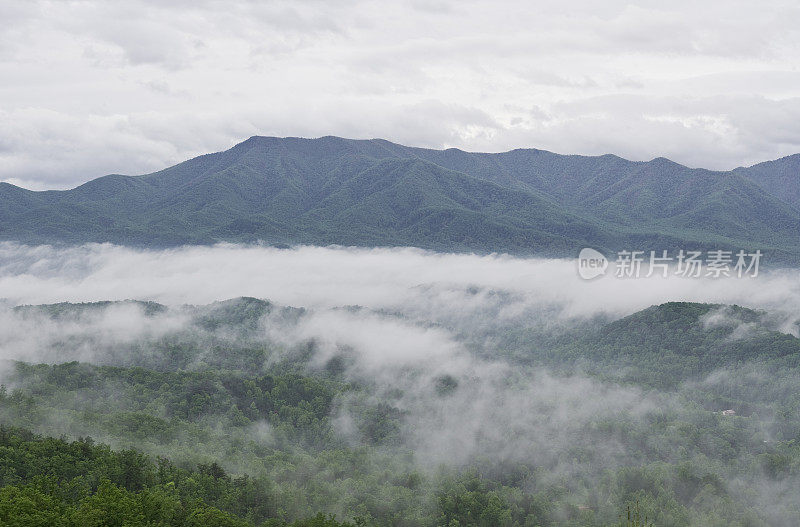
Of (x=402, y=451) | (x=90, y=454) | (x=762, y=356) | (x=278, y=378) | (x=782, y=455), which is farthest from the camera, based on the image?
(x=762, y=356)

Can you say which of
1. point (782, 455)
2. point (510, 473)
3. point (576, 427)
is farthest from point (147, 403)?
point (782, 455)

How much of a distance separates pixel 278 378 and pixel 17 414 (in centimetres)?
5913

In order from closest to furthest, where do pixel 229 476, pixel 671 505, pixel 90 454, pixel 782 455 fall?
1. pixel 90 454
2. pixel 229 476
3. pixel 671 505
4. pixel 782 455

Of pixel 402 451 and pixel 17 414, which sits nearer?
pixel 17 414

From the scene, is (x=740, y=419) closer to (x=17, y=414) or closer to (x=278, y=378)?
(x=278, y=378)

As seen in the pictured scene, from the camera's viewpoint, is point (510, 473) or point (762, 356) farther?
point (762, 356)

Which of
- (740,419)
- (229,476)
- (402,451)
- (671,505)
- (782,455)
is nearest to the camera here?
(229,476)

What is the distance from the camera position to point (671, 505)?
10094 centimetres

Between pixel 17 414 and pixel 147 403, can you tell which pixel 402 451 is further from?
pixel 17 414

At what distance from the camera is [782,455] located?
383 ft

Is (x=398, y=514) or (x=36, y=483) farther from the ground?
(x=36, y=483)

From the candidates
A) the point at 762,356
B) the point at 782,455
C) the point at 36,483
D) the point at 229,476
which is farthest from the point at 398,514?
the point at 762,356

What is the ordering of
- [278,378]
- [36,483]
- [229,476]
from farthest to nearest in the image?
[278,378] < [229,476] < [36,483]

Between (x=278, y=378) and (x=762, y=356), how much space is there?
13731 cm
